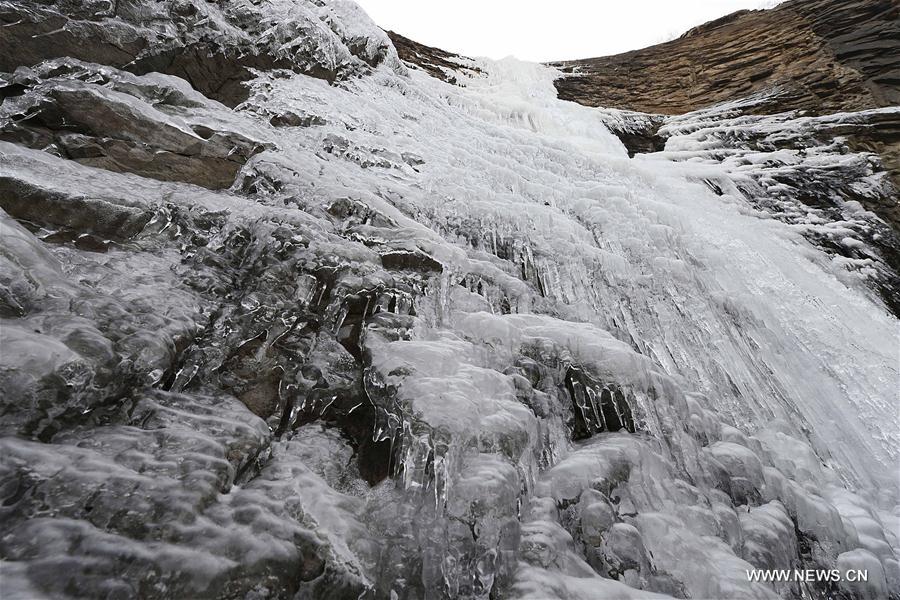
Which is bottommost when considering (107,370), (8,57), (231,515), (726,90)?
(231,515)

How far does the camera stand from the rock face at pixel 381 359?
67.7 inches

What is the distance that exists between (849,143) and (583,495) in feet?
24.4

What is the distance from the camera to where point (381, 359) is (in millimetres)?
2730

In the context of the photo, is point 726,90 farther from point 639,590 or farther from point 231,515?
point 231,515

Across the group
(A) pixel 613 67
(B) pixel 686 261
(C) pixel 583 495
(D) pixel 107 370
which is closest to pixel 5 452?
(D) pixel 107 370

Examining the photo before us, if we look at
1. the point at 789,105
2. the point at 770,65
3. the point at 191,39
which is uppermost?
the point at 770,65

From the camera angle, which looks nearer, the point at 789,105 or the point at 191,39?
the point at 191,39

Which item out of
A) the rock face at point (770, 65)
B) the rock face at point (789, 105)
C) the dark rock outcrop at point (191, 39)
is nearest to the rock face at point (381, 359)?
the dark rock outcrop at point (191, 39)

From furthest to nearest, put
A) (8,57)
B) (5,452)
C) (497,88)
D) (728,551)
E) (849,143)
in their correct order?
(497,88), (849,143), (8,57), (728,551), (5,452)

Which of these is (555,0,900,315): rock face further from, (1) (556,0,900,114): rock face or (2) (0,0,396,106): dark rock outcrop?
(2) (0,0,396,106): dark rock outcrop

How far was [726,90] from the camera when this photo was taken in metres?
9.31

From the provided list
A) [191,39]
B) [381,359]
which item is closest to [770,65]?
[191,39]

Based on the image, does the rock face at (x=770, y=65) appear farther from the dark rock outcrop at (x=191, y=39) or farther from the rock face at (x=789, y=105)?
the dark rock outcrop at (x=191, y=39)

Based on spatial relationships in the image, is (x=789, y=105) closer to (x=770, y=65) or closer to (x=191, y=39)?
(x=770, y=65)
